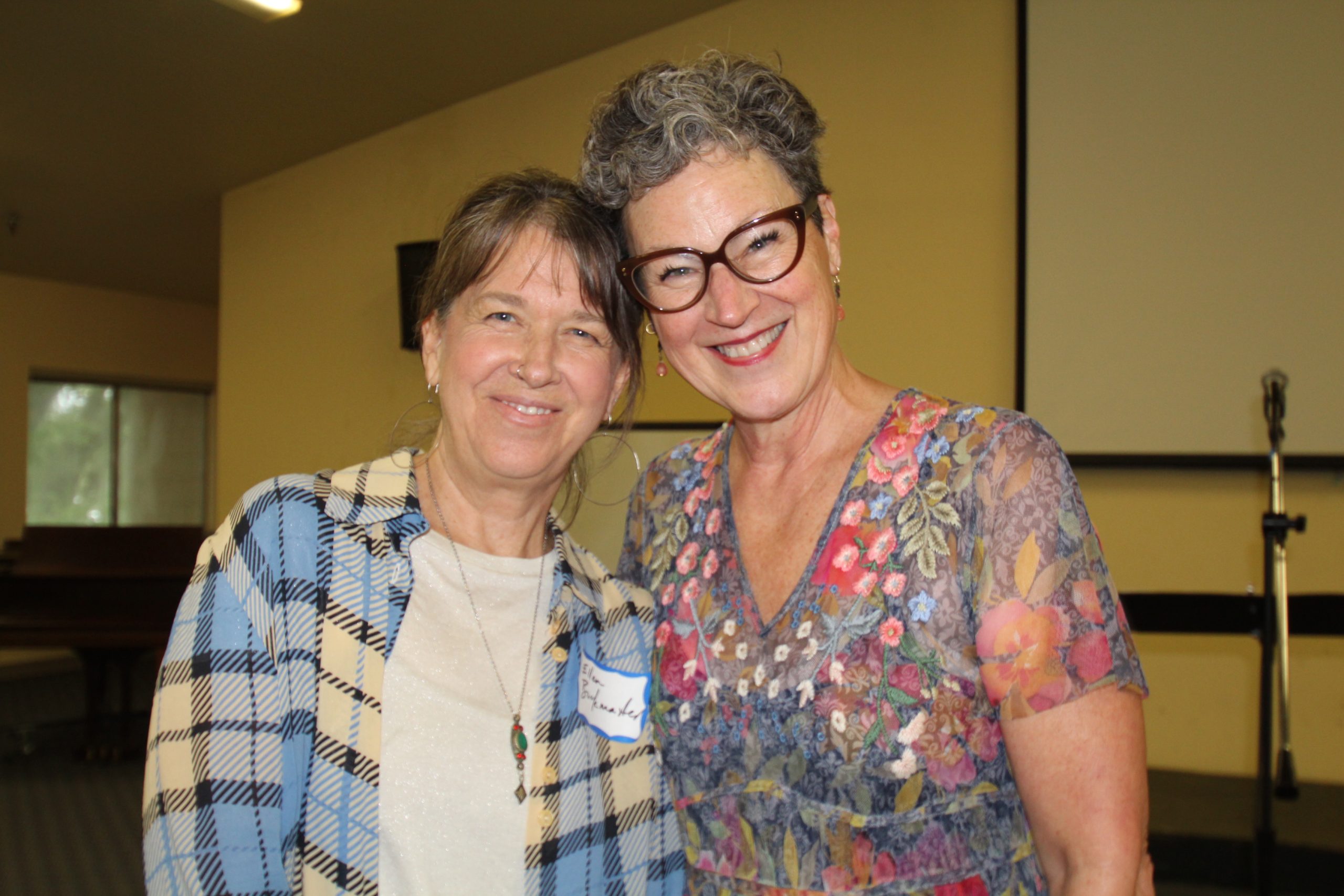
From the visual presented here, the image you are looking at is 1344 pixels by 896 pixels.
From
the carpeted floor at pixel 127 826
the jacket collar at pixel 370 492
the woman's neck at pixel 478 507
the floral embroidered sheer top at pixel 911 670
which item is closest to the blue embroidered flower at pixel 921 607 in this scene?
the floral embroidered sheer top at pixel 911 670

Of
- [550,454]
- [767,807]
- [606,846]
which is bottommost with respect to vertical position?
[606,846]

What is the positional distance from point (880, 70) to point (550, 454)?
10.1 feet

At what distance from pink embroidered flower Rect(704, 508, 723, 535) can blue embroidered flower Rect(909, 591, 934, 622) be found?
1.20 feet

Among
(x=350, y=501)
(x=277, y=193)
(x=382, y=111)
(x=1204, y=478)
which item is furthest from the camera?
(x=277, y=193)

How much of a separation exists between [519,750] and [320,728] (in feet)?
0.88

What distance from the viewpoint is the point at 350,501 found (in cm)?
129

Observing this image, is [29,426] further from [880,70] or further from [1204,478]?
[1204,478]

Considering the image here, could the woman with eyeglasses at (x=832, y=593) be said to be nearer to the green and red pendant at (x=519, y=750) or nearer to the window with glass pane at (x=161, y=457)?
→ the green and red pendant at (x=519, y=750)

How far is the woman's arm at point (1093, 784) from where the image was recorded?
97 cm

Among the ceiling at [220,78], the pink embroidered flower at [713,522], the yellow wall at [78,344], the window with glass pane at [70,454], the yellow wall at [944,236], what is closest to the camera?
the pink embroidered flower at [713,522]

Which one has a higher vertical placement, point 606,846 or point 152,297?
point 152,297

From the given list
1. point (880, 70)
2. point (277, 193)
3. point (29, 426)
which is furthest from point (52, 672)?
point (880, 70)

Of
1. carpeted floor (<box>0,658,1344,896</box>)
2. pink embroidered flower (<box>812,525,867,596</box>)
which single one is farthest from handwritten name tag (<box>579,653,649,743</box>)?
carpeted floor (<box>0,658,1344,896</box>)

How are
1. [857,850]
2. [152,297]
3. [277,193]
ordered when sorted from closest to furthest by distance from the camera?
[857,850] → [277,193] → [152,297]
